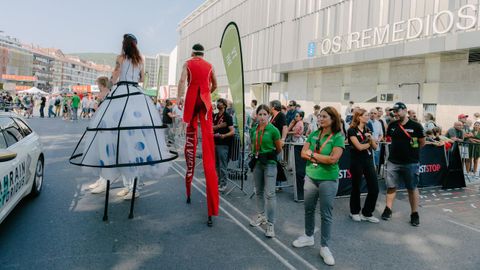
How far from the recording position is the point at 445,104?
1758 centimetres

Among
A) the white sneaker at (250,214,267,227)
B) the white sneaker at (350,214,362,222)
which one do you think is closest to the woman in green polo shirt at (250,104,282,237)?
the white sneaker at (250,214,267,227)

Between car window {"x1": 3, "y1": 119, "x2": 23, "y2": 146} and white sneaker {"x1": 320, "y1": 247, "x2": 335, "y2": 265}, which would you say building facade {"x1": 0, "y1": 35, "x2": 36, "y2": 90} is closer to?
car window {"x1": 3, "y1": 119, "x2": 23, "y2": 146}

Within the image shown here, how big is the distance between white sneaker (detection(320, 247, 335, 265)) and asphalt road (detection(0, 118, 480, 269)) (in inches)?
2.6

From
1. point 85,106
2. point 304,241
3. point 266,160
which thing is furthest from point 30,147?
point 85,106

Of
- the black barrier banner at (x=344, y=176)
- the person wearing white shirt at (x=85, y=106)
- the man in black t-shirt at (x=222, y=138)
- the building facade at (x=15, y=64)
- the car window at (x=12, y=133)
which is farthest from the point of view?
the building facade at (x=15, y=64)

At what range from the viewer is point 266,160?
16.2ft

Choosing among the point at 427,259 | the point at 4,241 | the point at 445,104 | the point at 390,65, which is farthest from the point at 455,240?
the point at 390,65

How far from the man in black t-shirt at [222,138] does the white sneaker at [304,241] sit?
296 cm

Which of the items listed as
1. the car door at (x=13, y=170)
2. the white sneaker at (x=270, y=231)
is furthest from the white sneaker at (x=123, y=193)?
the white sneaker at (x=270, y=231)

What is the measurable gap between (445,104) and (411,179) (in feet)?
45.8

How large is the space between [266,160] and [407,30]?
1761 centimetres

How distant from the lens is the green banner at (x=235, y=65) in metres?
5.74

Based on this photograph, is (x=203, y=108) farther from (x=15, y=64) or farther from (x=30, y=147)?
(x=15, y=64)

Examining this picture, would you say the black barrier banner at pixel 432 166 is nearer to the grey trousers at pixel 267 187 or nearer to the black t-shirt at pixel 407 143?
the black t-shirt at pixel 407 143
